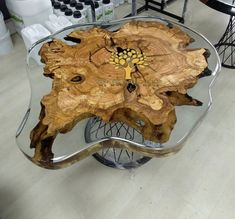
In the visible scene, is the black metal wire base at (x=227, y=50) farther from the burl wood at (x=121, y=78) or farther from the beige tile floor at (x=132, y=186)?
the burl wood at (x=121, y=78)

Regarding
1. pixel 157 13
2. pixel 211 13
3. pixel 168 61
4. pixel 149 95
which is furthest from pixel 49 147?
pixel 211 13

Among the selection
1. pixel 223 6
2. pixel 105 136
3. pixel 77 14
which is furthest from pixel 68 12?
pixel 105 136

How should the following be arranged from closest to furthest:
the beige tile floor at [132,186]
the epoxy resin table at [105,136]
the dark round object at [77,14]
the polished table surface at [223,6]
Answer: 1. the epoxy resin table at [105,136]
2. the beige tile floor at [132,186]
3. the polished table surface at [223,6]
4. the dark round object at [77,14]

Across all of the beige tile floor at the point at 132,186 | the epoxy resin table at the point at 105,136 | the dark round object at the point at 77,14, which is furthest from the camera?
the dark round object at the point at 77,14

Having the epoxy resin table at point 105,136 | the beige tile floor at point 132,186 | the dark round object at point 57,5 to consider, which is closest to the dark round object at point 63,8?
the dark round object at point 57,5

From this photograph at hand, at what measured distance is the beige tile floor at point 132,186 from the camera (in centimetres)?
105

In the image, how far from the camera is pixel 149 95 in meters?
0.80

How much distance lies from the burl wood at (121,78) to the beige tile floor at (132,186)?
0.36 meters

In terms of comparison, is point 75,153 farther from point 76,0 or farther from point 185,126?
point 76,0

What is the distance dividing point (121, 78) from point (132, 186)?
0.50 meters

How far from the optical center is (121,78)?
861 mm

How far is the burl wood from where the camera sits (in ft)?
2.48

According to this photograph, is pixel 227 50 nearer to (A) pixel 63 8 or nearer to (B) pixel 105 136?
(A) pixel 63 8

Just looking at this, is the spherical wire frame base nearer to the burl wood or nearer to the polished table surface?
the burl wood
